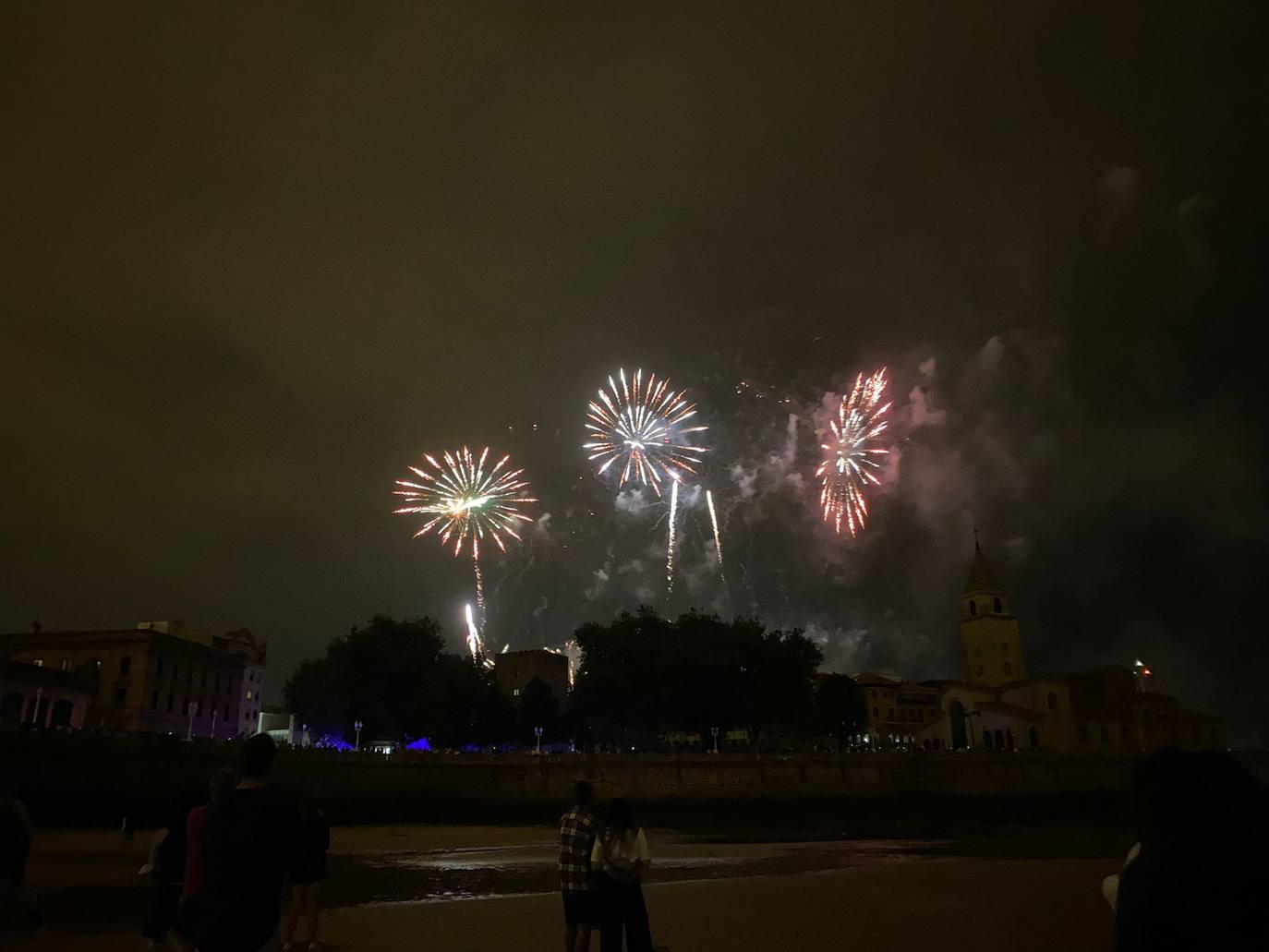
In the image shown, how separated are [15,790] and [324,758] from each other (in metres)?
16.3

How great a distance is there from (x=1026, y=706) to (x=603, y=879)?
272 ft

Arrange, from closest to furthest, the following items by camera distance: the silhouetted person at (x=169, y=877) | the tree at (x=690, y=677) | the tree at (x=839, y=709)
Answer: the silhouetted person at (x=169, y=877) < the tree at (x=690, y=677) < the tree at (x=839, y=709)

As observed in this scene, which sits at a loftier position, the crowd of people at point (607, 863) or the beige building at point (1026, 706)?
the beige building at point (1026, 706)

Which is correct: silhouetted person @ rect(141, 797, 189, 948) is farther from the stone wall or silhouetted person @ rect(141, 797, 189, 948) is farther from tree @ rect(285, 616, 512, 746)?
tree @ rect(285, 616, 512, 746)

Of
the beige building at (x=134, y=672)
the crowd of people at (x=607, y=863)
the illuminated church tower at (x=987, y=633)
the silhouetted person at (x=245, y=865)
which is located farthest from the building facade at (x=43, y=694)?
the illuminated church tower at (x=987, y=633)

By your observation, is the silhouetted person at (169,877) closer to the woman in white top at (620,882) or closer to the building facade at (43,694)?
the woman in white top at (620,882)

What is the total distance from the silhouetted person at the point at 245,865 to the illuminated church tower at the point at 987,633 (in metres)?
94.7

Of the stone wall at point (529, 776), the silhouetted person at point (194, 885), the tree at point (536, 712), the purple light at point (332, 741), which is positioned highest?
the tree at point (536, 712)

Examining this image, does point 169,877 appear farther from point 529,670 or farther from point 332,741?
point 529,670

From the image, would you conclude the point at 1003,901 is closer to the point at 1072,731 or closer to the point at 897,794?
the point at 897,794

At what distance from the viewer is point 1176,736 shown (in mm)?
84312

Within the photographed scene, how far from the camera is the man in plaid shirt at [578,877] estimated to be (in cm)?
915

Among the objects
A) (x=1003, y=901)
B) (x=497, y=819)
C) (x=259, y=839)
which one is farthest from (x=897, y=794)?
(x=259, y=839)

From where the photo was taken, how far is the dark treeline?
75.2 m
